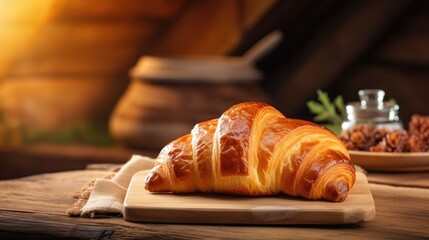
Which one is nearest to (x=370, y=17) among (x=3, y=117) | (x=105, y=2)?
(x=105, y=2)

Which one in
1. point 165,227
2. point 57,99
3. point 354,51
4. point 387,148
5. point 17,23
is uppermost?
point 17,23

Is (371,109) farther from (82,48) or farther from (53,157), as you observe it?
(82,48)

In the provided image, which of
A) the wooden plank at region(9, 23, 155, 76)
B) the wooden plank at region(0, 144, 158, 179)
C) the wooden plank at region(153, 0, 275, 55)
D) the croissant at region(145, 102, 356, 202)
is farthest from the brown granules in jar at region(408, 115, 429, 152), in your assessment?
the wooden plank at region(9, 23, 155, 76)

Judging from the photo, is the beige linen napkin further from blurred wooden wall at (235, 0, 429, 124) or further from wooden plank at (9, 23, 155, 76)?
wooden plank at (9, 23, 155, 76)

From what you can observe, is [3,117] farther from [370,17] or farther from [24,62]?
[370,17]

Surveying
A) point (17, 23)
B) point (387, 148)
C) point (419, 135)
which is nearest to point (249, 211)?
point (387, 148)

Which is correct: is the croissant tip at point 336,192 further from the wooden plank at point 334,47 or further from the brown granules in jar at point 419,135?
the wooden plank at point 334,47
